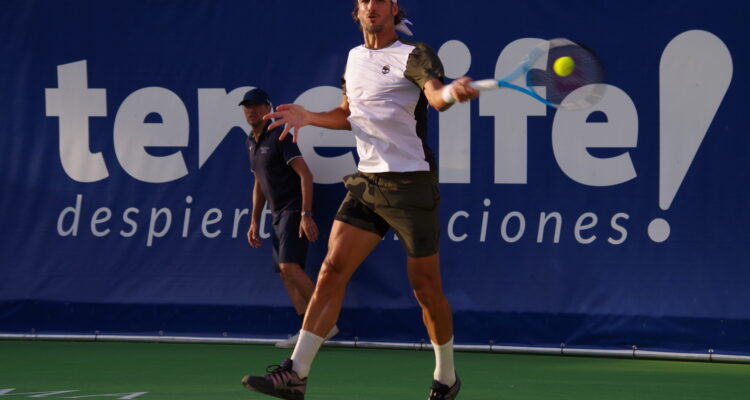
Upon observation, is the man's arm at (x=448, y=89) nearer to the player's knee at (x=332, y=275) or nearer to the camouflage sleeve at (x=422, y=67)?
the camouflage sleeve at (x=422, y=67)

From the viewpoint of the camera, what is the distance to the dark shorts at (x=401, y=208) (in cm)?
475

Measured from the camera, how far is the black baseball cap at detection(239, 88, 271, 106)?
23.7 feet

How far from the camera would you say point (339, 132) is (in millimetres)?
7453

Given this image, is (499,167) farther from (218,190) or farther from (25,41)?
(25,41)

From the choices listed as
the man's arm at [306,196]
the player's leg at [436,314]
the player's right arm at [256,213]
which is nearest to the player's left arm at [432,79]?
the player's leg at [436,314]

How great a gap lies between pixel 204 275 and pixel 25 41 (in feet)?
6.20

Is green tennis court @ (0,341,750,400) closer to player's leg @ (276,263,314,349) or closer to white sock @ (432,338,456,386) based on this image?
player's leg @ (276,263,314,349)

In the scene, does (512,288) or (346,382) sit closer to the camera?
(346,382)

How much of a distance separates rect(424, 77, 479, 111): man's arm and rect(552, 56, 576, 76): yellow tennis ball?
14.2 inches

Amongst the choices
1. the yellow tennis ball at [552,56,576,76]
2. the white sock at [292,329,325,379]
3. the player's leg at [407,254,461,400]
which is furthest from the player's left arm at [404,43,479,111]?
the white sock at [292,329,325,379]

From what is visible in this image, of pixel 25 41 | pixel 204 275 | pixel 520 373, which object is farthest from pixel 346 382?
pixel 25 41

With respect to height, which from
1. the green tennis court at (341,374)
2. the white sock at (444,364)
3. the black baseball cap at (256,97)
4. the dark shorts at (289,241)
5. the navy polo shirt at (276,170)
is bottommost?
the green tennis court at (341,374)

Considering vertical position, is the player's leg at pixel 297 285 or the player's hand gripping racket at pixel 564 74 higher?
the player's hand gripping racket at pixel 564 74

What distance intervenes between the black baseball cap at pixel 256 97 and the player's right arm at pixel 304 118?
7.58ft
